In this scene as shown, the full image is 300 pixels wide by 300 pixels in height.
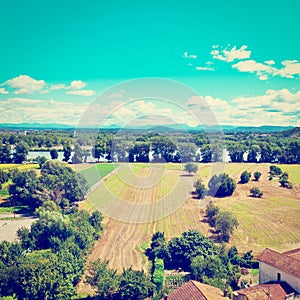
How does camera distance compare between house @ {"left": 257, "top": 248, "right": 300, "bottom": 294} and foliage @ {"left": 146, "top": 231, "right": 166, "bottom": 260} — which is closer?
house @ {"left": 257, "top": 248, "right": 300, "bottom": 294}

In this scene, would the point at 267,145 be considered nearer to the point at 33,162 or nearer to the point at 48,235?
the point at 33,162

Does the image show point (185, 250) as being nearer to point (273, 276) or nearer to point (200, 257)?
point (200, 257)

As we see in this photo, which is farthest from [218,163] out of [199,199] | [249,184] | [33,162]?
[33,162]

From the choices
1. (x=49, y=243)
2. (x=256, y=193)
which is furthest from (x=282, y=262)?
(x=256, y=193)

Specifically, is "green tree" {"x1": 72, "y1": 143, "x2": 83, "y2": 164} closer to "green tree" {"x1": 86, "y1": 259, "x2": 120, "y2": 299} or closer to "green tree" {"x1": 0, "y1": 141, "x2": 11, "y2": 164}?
"green tree" {"x1": 0, "y1": 141, "x2": 11, "y2": 164}

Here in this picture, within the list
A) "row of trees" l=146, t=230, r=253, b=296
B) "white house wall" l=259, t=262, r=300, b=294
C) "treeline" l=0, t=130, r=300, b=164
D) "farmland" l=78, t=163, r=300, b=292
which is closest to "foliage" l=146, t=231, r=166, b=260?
"row of trees" l=146, t=230, r=253, b=296

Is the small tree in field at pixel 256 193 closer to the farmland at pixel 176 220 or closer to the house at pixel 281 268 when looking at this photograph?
the farmland at pixel 176 220
